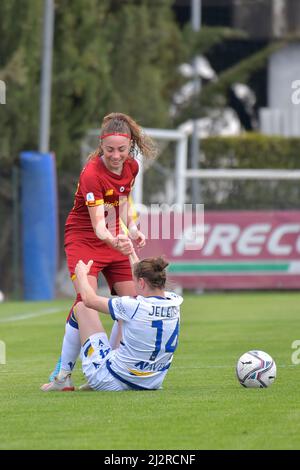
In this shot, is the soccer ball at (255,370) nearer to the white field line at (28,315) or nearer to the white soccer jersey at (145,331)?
the white soccer jersey at (145,331)

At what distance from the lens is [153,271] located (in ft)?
28.5

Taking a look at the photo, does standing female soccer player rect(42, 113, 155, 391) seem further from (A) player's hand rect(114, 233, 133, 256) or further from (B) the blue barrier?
(B) the blue barrier

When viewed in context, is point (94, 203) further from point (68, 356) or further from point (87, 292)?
point (68, 356)

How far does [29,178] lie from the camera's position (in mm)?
25438

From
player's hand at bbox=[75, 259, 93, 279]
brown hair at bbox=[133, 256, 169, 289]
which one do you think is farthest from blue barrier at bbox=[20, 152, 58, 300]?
brown hair at bbox=[133, 256, 169, 289]

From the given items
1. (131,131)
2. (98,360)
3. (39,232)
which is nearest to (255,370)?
(98,360)

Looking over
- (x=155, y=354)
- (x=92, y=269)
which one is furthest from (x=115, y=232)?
(x=155, y=354)

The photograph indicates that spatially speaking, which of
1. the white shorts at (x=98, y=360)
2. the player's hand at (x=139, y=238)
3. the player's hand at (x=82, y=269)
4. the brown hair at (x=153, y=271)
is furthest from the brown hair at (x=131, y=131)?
the white shorts at (x=98, y=360)

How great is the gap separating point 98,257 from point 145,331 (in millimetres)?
1039

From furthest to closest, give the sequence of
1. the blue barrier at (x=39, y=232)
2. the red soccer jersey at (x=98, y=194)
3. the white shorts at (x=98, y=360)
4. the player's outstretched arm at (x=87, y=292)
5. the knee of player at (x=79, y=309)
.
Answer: the blue barrier at (x=39, y=232) → the red soccer jersey at (x=98, y=194) → the knee of player at (x=79, y=309) → the white shorts at (x=98, y=360) → the player's outstretched arm at (x=87, y=292)

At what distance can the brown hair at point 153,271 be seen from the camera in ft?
28.4

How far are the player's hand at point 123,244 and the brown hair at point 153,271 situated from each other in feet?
1.82
